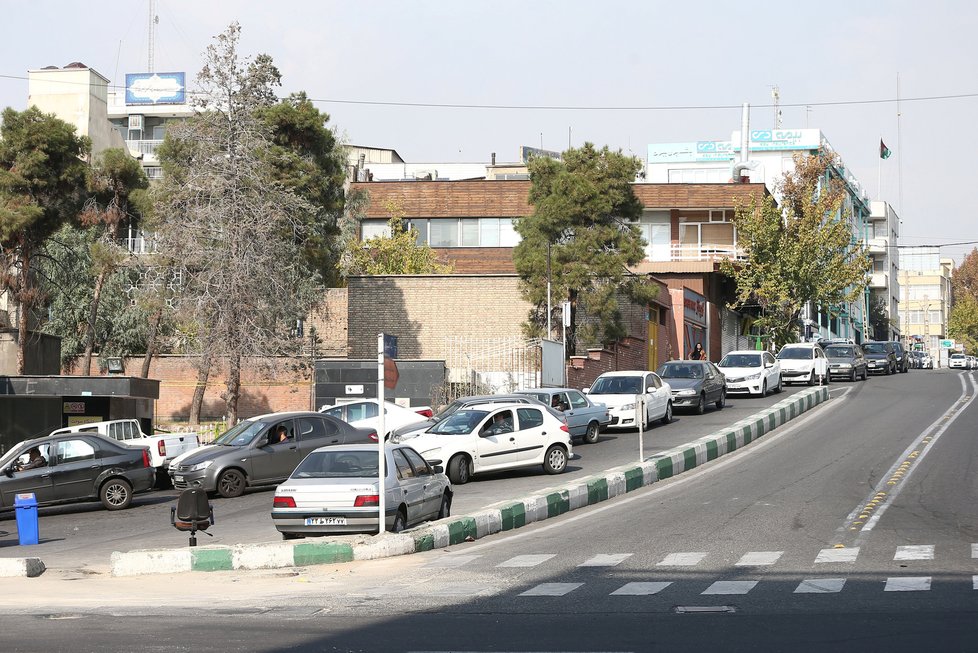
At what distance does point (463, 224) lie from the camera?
6431 cm

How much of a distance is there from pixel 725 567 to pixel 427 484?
5397 mm

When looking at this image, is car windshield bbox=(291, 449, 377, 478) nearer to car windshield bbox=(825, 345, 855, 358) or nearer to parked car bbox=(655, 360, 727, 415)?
parked car bbox=(655, 360, 727, 415)

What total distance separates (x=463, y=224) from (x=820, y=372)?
2380 cm

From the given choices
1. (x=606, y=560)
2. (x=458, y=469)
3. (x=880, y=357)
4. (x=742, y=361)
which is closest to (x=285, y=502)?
(x=606, y=560)

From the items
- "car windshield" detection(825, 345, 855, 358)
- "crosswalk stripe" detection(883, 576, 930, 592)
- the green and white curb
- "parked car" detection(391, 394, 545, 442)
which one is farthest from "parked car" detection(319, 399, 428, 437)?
"car windshield" detection(825, 345, 855, 358)

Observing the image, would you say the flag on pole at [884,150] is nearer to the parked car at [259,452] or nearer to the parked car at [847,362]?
the parked car at [847,362]

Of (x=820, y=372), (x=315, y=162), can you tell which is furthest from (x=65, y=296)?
(x=820, y=372)

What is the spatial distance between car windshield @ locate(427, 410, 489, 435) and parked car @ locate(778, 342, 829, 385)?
26.1 meters

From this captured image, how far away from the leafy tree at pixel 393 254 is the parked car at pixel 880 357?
21447 millimetres

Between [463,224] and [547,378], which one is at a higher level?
[463,224]

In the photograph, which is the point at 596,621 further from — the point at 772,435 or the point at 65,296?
the point at 65,296

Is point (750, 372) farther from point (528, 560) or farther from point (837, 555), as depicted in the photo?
point (528, 560)

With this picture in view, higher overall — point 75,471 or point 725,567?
point 75,471

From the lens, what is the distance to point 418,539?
15977 millimetres
